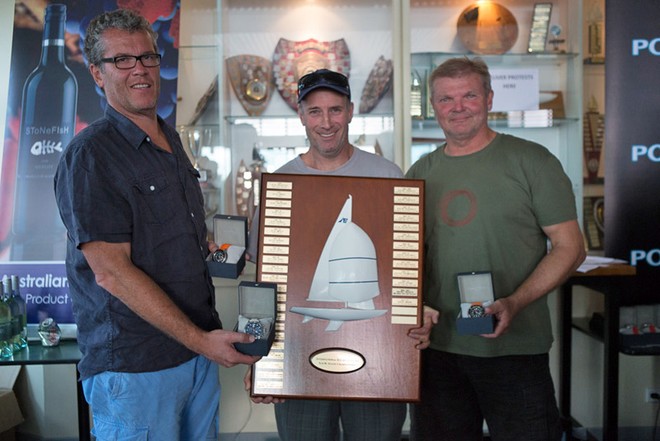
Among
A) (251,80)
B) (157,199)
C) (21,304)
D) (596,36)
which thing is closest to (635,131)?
(596,36)

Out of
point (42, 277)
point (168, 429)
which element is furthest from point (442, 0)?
point (168, 429)

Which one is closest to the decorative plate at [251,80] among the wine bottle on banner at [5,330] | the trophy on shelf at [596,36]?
the wine bottle on banner at [5,330]

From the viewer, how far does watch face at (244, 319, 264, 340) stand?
168 centimetres

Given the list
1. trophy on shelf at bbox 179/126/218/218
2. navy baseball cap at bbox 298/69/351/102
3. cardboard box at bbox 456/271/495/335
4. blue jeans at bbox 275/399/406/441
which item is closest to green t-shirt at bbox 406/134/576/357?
cardboard box at bbox 456/271/495/335

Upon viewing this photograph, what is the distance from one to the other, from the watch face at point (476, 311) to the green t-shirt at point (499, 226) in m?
0.20

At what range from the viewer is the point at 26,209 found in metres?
3.32

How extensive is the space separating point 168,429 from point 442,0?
9.41 feet

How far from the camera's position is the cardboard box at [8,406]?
10.8 feet

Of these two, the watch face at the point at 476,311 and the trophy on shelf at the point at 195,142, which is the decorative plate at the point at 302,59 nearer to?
the trophy on shelf at the point at 195,142

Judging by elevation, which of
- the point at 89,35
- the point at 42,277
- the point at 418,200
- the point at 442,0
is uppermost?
the point at 442,0

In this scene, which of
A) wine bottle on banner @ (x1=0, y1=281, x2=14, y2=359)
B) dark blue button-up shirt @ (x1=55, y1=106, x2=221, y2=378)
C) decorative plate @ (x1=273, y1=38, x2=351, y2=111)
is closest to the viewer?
dark blue button-up shirt @ (x1=55, y1=106, x2=221, y2=378)

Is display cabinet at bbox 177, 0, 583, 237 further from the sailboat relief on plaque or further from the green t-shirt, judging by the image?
the sailboat relief on plaque

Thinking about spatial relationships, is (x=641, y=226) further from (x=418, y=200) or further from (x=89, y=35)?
(x=89, y=35)

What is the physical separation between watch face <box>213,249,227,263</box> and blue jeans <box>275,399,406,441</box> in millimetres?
543
